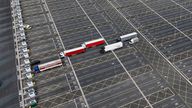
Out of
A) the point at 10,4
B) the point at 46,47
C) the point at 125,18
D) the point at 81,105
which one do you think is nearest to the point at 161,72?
the point at 81,105

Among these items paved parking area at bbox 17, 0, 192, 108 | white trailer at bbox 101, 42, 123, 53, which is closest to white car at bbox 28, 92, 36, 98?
paved parking area at bbox 17, 0, 192, 108

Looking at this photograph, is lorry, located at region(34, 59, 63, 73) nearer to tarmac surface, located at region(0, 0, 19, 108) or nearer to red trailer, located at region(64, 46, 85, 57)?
red trailer, located at region(64, 46, 85, 57)

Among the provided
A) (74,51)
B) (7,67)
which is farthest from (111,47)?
(7,67)

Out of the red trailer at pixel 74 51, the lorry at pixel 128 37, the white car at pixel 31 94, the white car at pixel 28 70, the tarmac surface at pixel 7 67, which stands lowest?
the tarmac surface at pixel 7 67

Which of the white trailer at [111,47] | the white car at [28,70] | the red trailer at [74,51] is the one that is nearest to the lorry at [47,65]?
the white car at [28,70]

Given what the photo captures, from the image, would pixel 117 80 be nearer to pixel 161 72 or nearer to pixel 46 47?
pixel 161 72

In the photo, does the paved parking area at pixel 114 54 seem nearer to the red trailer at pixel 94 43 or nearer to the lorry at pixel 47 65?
the lorry at pixel 47 65
